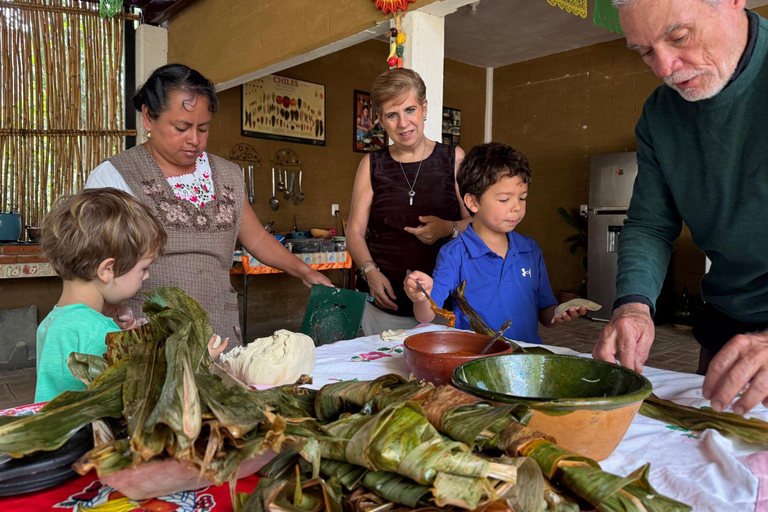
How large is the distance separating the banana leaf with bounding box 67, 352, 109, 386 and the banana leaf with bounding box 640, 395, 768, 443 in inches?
40.9

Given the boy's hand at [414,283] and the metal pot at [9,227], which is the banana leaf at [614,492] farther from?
the metal pot at [9,227]

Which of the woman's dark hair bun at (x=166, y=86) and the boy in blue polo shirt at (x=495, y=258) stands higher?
the woman's dark hair bun at (x=166, y=86)

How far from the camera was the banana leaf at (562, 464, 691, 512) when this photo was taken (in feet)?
2.07

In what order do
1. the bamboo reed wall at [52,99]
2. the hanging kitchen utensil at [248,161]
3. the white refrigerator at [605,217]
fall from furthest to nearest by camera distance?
the white refrigerator at [605,217] → the hanging kitchen utensil at [248,161] → the bamboo reed wall at [52,99]

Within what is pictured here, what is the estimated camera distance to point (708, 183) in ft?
5.00

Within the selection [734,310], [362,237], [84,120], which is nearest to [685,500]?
[734,310]

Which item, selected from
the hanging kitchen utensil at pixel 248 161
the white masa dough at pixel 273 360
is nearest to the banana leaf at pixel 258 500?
the white masa dough at pixel 273 360

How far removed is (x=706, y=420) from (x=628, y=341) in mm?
282

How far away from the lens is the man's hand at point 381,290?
238cm

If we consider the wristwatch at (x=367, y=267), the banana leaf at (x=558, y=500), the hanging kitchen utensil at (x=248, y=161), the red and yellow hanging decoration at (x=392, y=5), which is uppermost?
the red and yellow hanging decoration at (x=392, y=5)

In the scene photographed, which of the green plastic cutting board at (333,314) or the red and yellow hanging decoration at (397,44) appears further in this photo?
the red and yellow hanging decoration at (397,44)

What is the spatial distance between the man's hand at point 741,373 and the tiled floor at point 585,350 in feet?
9.38

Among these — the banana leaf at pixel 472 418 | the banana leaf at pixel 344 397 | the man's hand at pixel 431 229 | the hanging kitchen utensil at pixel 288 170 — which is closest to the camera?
the banana leaf at pixel 472 418

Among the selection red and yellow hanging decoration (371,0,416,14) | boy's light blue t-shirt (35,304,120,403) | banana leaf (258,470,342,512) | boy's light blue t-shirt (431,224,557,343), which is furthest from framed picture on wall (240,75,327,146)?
banana leaf (258,470,342,512)
